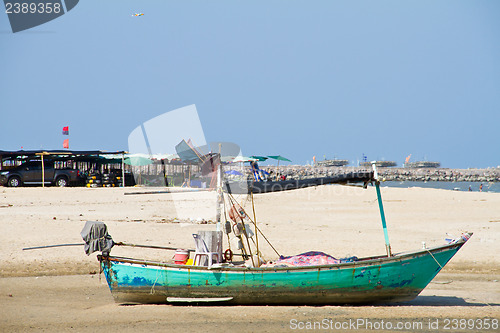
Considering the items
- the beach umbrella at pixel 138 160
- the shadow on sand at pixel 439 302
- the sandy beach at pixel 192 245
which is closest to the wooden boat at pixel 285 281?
the sandy beach at pixel 192 245

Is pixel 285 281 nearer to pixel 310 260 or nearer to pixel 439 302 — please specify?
pixel 310 260

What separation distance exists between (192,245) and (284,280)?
20.4 feet

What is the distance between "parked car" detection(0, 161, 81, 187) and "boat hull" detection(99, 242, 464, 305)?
2548cm

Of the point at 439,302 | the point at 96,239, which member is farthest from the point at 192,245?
the point at 439,302

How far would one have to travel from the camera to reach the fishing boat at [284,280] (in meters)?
10.6

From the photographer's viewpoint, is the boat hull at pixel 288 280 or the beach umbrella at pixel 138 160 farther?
the beach umbrella at pixel 138 160

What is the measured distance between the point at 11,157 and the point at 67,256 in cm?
2483

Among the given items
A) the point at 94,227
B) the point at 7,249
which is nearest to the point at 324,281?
the point at 94,227

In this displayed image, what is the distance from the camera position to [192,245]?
16375 mm

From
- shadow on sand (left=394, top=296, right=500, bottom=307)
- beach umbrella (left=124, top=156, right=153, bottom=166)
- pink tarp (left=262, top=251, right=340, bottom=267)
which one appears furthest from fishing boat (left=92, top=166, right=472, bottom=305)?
beach umbrella (left=124, top=156, right=153, bottom=166)

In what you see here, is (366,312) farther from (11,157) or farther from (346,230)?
(11,157)

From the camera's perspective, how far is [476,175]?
96.4 m

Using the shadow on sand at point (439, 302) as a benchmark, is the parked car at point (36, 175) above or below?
above

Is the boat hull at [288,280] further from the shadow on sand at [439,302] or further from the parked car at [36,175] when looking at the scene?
the parked car at [36,175]
